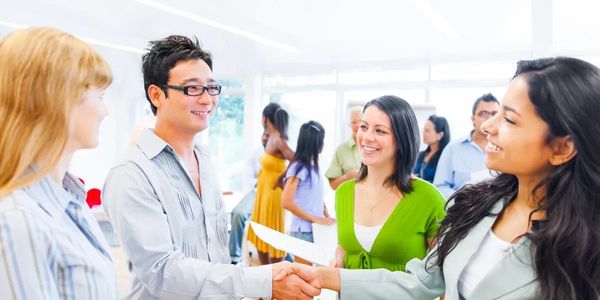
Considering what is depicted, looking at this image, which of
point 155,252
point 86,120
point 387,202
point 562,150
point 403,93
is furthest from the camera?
point 403,93

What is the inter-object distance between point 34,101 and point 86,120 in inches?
5.0

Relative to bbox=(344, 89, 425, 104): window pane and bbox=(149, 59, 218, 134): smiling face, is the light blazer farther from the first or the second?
bbox=(344, 89, 425, 104): window pane

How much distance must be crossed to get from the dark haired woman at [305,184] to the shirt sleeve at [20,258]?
102 inches

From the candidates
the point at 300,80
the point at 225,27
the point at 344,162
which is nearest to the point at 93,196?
the point at 344,162

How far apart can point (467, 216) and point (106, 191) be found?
45.4 inches

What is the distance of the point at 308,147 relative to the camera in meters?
3.42

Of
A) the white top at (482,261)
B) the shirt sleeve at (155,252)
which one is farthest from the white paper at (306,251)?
the white top at (482,261)

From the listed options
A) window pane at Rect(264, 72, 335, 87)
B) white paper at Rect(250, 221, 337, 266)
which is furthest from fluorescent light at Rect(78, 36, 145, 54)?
white paper at Rect(250, 221, 337, 266)

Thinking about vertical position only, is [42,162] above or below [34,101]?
below

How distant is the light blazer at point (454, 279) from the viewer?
1150mm

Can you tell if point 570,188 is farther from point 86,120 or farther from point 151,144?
point 151,144

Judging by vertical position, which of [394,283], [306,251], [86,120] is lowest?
[306,251]

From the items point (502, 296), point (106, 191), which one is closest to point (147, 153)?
point (106, 191)

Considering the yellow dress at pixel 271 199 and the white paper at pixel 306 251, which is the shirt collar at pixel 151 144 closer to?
the white paper at pixel 306 251
